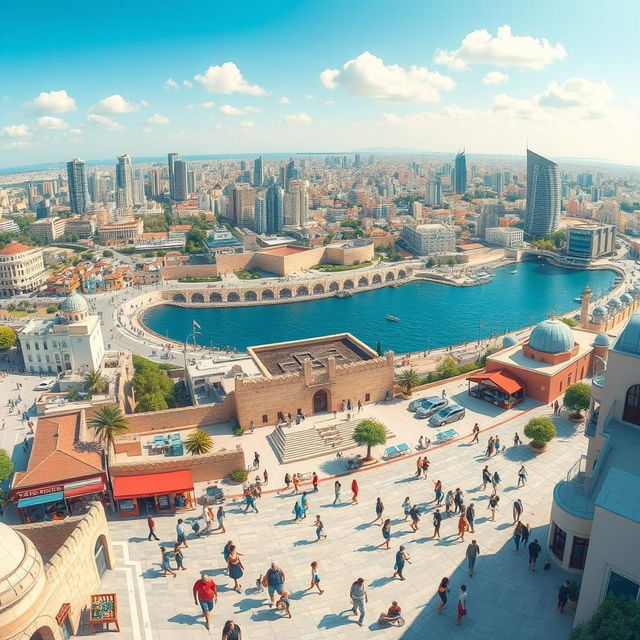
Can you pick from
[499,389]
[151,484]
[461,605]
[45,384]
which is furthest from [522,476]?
[45,384]

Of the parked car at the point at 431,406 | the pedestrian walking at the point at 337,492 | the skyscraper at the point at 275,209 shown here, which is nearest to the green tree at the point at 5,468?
the pedestrian walking at the point at 337,492

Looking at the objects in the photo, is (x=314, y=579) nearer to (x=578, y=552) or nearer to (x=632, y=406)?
(x=578, y=552)

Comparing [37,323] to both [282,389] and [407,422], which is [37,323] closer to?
[282,389]

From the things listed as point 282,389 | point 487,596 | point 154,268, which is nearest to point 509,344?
point 282,389

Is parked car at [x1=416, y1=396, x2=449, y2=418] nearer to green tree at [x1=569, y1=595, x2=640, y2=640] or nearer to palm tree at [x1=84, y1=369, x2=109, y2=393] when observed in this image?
green tree at [x1=569, y1=595, x2=640, y2=640]

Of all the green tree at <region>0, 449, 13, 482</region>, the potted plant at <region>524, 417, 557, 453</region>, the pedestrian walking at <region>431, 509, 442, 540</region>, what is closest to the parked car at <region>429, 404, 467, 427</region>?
the potted plant at <region>524, 417, 557, 453</region>

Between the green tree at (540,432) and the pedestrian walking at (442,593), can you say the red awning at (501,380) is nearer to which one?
the green tree at (540,432)
